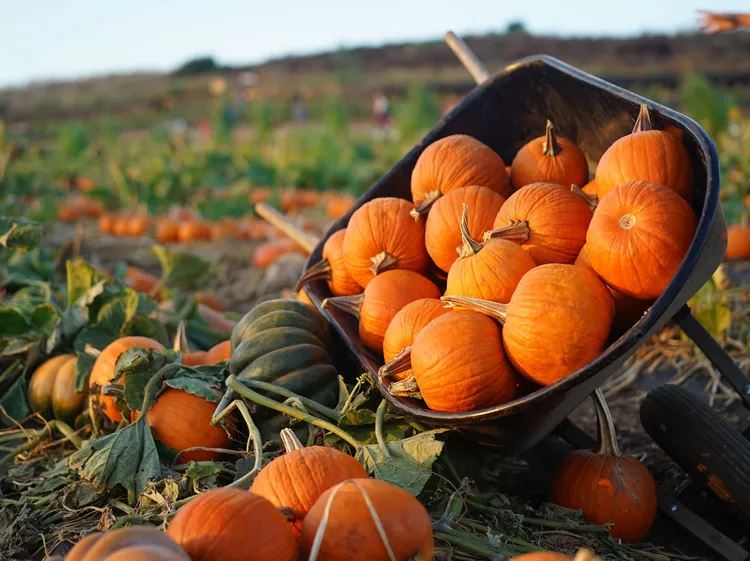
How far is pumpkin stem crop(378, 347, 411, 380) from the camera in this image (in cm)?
240

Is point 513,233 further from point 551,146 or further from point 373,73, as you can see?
point 373,73

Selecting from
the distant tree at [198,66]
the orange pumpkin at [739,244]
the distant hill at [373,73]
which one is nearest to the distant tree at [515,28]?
the distant hill at [373,73]

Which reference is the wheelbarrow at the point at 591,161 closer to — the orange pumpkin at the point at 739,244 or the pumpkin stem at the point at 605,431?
the pumpkin stem at the point at 605,431

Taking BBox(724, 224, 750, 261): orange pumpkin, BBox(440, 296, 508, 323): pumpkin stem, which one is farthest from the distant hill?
BBox(440, 296, 508, 323): pumpkin stem

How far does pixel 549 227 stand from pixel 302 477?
1074 mm

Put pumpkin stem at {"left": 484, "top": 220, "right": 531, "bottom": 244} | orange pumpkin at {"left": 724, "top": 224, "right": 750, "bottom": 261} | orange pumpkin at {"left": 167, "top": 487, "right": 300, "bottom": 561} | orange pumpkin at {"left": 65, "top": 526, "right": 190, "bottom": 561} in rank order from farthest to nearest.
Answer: orange pumpkin at {"left": 724, "top": 224, "right": 750, "bottom": 261} < pumpkin stem at {"left": 484, "top": 220, "right": 531, "bottom": 244} < orange pumpkin at {"left": 167, "top": 487, "right": 300, "bottom": 561} < orange pumpkin at {"left": 65, "top": 526, "right": 190, "bottom": 561}

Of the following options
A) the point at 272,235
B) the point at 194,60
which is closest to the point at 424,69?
the point at 194,60

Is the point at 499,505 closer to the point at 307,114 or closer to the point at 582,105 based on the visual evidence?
the point at 582,105

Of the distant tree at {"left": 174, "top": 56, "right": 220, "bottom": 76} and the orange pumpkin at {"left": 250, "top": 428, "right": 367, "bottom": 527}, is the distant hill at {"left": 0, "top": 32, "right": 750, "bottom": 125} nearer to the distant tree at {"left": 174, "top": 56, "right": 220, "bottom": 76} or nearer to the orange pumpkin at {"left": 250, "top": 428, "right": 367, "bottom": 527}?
the distant tree at {"left": 174, "top": 56, "right": 220, "bottom": 76}

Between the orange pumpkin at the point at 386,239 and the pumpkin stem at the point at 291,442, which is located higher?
the orange pumpkin at the point at 386,239

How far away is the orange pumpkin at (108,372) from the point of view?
2925 millimetres

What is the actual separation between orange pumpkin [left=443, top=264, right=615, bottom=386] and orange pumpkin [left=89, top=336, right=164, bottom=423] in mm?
1423

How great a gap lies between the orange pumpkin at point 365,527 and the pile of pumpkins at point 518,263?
0.60 m

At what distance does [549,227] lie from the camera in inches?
96.0
